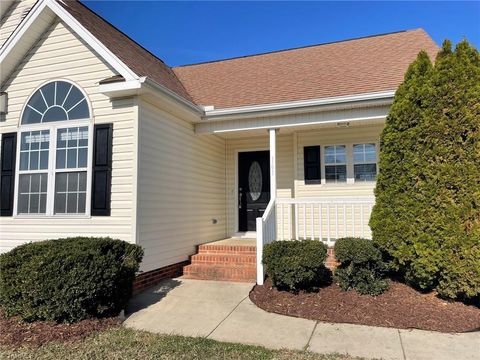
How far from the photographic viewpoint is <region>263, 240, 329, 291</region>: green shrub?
18.4 ft

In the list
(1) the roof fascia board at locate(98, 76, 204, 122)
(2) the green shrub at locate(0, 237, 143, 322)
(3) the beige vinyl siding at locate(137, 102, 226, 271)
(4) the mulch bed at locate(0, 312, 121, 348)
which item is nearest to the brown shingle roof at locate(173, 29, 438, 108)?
(3) the beige vinyl siding at locate(137, 102, 226, 271)

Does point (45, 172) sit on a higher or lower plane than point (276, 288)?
higher

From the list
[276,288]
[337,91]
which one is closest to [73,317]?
[276,288]

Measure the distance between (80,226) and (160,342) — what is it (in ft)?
A: 10.8

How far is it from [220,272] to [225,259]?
1.38 ft

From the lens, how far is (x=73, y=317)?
4.73 m

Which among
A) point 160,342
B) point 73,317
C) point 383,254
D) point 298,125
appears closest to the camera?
point 160,342

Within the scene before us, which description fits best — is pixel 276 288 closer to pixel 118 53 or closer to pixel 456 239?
pixel 456 239

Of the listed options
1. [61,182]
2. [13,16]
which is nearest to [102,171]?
[61,182]

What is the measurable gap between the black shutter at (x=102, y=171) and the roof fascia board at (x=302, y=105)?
92.9 inches

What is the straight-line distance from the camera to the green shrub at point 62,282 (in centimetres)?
463

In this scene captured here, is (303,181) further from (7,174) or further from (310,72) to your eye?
(7,174)

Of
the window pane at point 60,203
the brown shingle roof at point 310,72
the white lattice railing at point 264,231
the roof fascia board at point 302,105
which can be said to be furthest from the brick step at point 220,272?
the brown shingle roof at point 310,72

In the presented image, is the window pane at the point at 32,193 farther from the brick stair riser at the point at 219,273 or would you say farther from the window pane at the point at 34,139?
the brick stair riser at the point at 219,273
